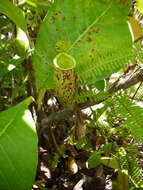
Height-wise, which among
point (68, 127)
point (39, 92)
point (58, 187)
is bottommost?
point (58, 187)

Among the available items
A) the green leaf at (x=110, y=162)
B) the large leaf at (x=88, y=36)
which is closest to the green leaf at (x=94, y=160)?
the green leaf at (x=110, y=162)

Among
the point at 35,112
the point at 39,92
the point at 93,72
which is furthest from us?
the point at 35,112

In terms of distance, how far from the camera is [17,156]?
1.88 feet

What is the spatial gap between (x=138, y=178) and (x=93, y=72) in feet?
1.72

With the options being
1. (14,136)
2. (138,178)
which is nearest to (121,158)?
(138,178)

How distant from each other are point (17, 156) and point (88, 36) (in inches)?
14.4

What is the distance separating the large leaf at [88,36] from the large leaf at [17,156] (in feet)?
0.81

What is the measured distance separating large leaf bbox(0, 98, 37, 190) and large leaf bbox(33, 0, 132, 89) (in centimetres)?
25

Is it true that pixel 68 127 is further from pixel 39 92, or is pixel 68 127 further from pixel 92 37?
pixel 92 37

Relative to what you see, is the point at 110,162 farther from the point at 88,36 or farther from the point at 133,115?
the point at 88,36

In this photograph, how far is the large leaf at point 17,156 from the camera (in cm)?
56

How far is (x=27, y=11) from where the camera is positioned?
3.80 ft

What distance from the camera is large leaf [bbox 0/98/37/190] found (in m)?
0.56

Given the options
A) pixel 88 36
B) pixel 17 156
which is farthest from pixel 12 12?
pixel 17 156
